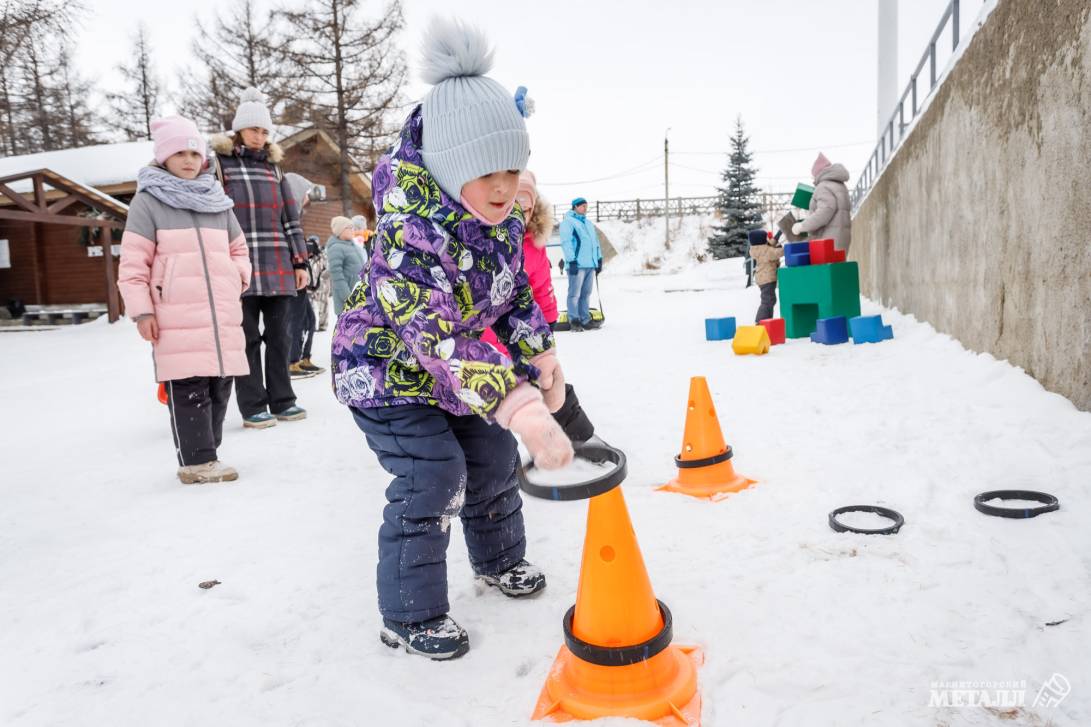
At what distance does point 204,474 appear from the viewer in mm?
3828

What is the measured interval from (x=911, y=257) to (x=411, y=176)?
263 inches

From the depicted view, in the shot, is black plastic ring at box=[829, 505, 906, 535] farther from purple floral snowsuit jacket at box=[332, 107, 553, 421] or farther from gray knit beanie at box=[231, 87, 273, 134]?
gray knit beanie at box=[231, 87, 273, 134]

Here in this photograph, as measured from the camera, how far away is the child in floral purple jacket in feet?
6.23

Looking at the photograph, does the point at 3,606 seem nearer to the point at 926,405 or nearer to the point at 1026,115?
the point at 926,405

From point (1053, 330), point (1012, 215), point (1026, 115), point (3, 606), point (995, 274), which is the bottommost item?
point (3, 606)

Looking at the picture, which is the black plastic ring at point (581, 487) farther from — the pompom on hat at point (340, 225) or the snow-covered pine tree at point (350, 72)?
the snow-covered pine tree at point (350, 72)

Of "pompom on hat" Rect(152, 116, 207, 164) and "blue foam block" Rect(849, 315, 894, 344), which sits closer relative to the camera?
"pompom on hat" Rect(152, 116, 207, 164)

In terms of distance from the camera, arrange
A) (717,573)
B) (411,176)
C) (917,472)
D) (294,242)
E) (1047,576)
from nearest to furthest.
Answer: (411,176)
(1047,576)
(717,573)
(917,472)
(294,242)

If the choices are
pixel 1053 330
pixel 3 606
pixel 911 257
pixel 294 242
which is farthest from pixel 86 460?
pixel 911 257

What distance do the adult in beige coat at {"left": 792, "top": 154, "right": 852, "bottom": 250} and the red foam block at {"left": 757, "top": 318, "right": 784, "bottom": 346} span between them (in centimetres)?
145

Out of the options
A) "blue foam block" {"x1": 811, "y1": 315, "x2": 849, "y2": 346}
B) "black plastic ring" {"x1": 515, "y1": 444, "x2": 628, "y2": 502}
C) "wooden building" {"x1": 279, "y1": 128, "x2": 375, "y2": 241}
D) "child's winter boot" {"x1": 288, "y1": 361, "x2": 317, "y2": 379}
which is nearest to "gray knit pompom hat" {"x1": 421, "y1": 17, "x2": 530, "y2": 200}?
"black plastic ring" {"x1": 515, "y1": 444, "x2": 628, "y2": 502}

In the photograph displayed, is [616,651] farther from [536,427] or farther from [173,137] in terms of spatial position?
[173,137]

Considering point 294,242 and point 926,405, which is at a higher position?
point 294,242

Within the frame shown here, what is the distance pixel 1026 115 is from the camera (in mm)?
3830
